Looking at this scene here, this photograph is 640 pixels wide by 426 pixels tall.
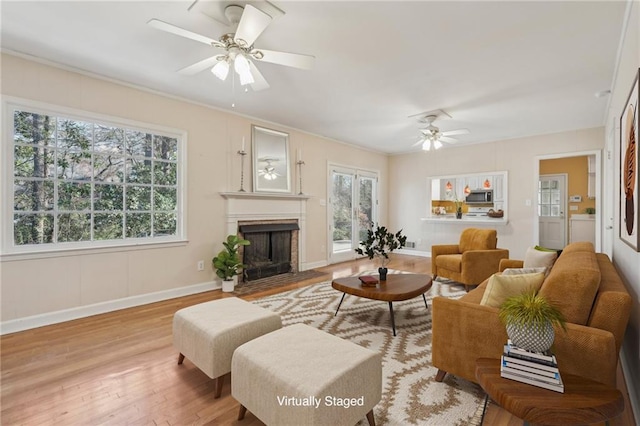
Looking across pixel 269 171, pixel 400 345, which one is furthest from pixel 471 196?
pixel 400 345

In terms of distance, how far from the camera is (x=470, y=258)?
13.5ft

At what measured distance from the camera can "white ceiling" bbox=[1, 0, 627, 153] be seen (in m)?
2.25

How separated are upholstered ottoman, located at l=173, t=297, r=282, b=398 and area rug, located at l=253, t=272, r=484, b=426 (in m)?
0.86

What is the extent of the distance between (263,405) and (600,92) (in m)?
4.95

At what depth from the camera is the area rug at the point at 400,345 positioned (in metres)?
1.72

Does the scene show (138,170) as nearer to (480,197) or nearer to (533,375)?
(533,375)

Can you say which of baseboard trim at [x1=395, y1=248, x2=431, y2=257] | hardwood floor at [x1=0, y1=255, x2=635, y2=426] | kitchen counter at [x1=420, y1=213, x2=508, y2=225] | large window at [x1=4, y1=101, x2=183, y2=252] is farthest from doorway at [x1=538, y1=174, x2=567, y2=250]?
large window at [x1=4, y1=101, x2=183, y2=252]

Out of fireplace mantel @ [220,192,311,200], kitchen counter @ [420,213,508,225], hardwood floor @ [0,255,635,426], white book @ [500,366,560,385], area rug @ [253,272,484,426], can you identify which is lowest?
hardwood floor @ [0,255,635,426]

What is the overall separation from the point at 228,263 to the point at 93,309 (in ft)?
5.08

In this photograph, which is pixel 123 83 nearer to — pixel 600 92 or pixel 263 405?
pixel 263 405

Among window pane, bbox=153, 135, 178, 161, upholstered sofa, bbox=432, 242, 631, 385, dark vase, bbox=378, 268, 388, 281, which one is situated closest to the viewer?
upholstered sofa, bbox=432, 242, 631, 385

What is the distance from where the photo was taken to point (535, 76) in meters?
3.30

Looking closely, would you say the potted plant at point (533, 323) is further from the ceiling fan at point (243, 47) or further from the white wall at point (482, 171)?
the white wall at point (482, 171)

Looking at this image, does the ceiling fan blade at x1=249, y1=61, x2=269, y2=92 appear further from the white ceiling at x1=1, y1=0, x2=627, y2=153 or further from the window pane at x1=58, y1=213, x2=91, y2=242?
the window pane at x1=58, y1=213, x2=91, y2=242
